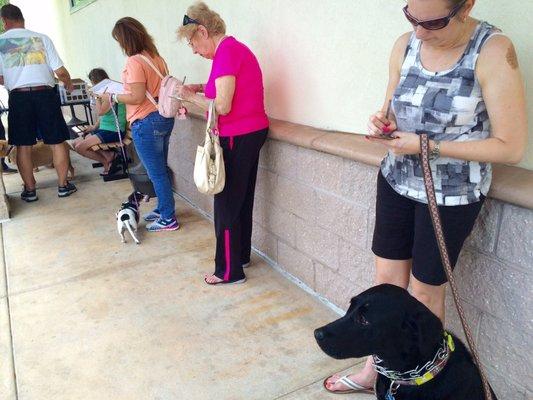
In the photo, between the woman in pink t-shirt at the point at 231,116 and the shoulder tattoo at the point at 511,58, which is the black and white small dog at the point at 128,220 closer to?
the woman in pink t-shirt at the point at 231,116

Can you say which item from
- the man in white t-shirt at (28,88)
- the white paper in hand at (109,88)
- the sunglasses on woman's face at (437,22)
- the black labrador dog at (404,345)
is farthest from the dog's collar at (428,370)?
the man in white t-shirt at (28,88)

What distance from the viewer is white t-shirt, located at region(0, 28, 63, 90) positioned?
15.3 feet

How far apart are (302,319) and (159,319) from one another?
0.86m

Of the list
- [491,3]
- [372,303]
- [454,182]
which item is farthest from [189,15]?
[372,303]

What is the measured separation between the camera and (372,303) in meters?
1.46

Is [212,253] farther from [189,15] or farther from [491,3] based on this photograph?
[491,3]

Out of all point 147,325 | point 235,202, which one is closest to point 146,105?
point 235,202

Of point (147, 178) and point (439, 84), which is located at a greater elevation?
point (439, 84)

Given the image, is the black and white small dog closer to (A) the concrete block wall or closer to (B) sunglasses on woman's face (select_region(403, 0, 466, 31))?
(A) the concrete block wall

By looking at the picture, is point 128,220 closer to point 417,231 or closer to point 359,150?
point 359,150

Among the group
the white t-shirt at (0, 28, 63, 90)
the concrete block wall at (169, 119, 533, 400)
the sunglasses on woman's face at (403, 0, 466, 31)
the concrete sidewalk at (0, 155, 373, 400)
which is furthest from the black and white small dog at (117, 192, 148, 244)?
the sunglasses on woman's face at (403, 0, 466, 31)

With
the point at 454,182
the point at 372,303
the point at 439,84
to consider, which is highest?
the point at 439,84

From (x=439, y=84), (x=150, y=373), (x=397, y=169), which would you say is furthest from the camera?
(x=150, y=373)

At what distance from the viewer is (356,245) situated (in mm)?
2551
